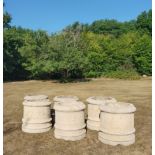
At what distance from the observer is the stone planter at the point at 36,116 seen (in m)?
9.58

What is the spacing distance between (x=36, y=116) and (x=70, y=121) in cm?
133

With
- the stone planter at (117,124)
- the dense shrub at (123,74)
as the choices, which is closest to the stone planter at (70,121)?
the stone planter at (117,124)

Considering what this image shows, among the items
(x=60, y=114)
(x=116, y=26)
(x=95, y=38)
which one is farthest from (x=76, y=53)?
(x=116, y=26)

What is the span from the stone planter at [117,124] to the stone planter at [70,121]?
71cm

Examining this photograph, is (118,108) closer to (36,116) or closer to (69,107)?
(69,107)

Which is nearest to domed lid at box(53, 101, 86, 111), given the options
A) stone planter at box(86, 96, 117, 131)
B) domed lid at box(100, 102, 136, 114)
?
domed lid at box(100, 102, 136, 114)

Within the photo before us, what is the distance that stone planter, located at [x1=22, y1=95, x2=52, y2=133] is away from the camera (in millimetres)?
9578

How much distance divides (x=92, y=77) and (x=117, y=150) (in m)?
22.3

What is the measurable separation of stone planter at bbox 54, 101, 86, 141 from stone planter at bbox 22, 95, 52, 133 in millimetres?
735

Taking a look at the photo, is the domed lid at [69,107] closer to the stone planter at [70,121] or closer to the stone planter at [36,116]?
the stone planter at [70,121]

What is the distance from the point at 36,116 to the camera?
9.63 m

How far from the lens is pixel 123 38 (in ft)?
112

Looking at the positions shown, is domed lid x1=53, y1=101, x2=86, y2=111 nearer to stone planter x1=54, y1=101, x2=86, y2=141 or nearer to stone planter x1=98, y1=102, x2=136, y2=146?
stone planter x1=54, y1=101, x2=86, y2=141

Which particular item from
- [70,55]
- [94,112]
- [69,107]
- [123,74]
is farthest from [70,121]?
[123,74]
